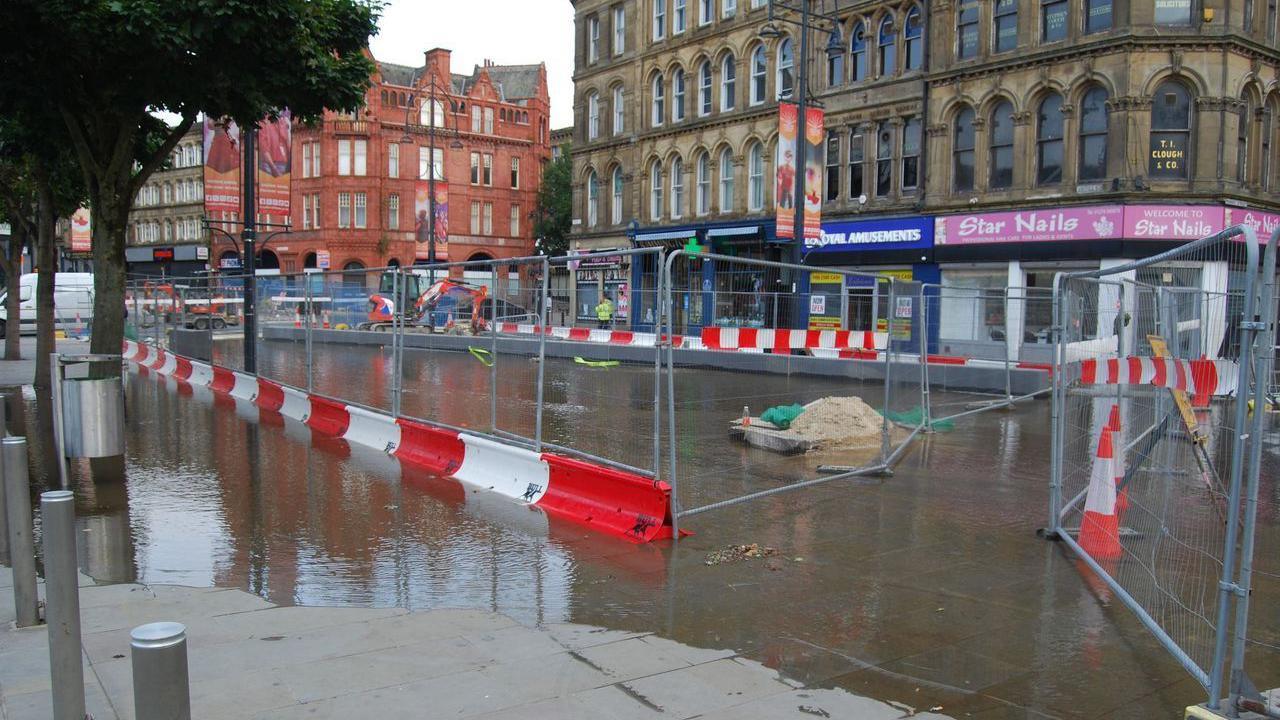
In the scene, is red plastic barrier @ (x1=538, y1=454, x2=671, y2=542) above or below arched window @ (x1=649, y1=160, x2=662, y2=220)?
below

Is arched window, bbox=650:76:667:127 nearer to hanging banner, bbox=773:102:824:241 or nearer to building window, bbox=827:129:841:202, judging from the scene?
building window, bbox=827:129:841:202

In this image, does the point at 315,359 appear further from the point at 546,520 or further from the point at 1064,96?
the point at 1064,96

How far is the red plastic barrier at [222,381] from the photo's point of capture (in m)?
17.1

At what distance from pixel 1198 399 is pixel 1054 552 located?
1.95m

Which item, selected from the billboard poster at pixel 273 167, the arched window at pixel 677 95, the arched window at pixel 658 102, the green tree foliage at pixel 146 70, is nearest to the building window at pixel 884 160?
the arched window at pixel 677 95

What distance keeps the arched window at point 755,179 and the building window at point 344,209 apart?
33338 mm

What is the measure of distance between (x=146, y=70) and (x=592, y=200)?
3366 cm

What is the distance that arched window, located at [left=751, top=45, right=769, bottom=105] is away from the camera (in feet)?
115

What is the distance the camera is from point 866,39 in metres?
31.5

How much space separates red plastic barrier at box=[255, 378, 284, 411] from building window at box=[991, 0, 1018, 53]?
22735 mm

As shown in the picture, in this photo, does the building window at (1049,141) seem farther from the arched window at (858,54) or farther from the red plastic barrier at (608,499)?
the red plastic barrier at (608,499)

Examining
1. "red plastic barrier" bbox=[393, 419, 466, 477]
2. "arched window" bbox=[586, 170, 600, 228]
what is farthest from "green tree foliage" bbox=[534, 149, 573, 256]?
"red plastic barrier" bbox=[393, 419, 466, 477]

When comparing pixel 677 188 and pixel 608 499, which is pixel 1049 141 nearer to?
pixel 677 188

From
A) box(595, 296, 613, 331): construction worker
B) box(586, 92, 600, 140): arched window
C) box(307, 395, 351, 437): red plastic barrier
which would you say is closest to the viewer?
box(595, 296, 613, 331): construction worker
